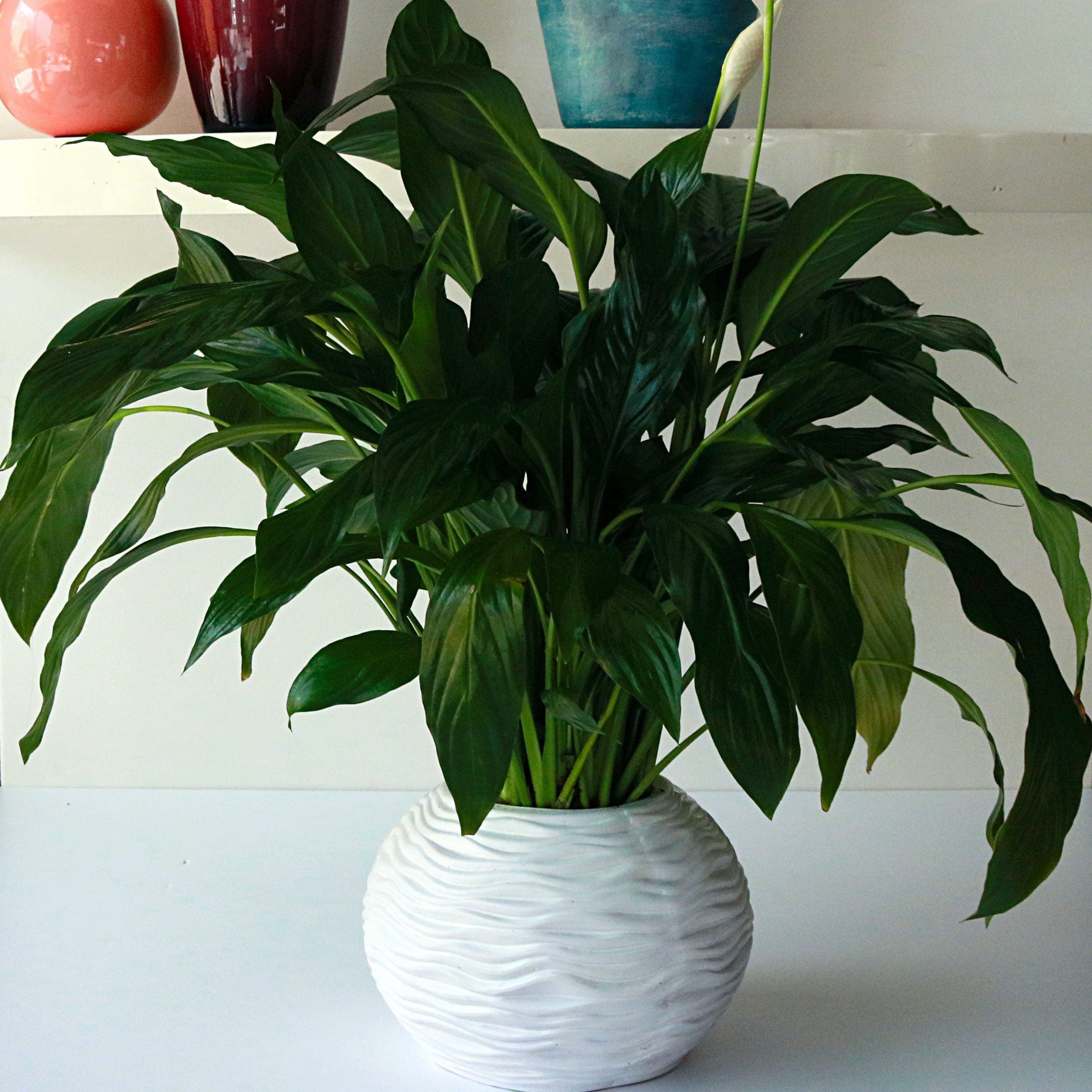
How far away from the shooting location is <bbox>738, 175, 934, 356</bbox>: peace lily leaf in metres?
0.62

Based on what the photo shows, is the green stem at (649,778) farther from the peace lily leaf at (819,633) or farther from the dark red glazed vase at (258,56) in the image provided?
the dark red glazed vase at (258,56)

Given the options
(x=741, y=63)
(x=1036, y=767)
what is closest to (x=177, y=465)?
(x=741, y=63)

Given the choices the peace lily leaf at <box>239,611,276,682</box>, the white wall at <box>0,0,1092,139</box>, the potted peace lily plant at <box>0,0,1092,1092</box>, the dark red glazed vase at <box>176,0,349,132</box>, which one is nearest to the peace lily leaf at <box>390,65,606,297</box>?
the potted peace lily plant at <box>0,0,1092,1092</box>

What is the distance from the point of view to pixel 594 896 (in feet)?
2.12

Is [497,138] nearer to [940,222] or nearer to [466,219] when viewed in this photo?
[466,219]

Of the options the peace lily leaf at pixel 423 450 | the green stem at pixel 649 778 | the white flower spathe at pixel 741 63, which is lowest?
the green stem at pixel 649 778

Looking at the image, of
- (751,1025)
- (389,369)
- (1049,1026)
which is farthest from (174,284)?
(1049,1026)

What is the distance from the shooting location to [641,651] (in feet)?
1.84

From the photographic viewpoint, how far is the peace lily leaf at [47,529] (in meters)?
0.68

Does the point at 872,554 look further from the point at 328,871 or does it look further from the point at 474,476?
the point at 328,871

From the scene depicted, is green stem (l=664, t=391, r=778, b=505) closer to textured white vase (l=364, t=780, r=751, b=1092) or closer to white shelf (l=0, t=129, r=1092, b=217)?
textured white vase (l=364, t=780, r=751, b=1092)

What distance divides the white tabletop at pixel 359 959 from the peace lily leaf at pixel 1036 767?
9.5 inches

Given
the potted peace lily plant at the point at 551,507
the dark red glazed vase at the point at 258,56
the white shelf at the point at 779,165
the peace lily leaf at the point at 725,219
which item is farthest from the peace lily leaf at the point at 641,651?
the dark red glazed vase at the point at 258,56

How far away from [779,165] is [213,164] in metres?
0.56
